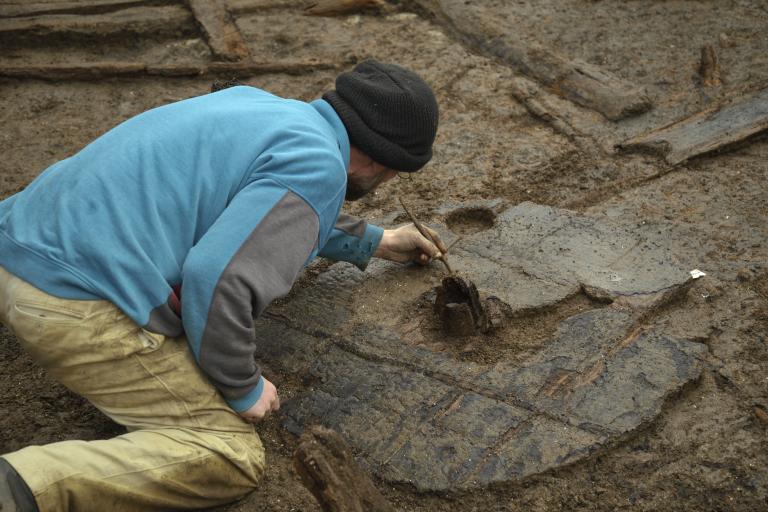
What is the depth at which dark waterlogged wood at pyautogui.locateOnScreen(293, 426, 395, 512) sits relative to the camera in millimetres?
2092

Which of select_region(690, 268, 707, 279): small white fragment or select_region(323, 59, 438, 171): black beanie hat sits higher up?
select_region(323, 59, 438, 171): black beanie hat

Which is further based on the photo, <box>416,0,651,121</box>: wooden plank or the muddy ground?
<box>416,0,651,121</box>: wooden plank

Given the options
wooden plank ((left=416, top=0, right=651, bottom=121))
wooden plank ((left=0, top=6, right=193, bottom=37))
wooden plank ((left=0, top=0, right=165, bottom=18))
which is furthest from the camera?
wooden plank ((left=0, top=0, right=165, bottom=18))

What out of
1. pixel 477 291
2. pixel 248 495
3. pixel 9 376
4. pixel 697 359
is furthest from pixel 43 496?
pixel 697 359

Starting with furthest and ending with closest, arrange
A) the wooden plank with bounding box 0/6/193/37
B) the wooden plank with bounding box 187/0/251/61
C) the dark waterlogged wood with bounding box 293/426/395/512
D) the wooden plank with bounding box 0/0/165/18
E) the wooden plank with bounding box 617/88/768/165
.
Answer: the wooden plank with bounding box 0/0/165/18
the wooden plank with bounding box 0/6/193/37
the wooden plank with bounding box 187/0/251/61
the wooden plank with bounding box 617/88/768/165
the dark waterlogged wood with bounding box 293/426/395/512

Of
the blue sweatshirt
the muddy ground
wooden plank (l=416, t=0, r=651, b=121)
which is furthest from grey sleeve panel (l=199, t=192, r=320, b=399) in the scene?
wooden plank (l=416, t=0, r=651, b=121)

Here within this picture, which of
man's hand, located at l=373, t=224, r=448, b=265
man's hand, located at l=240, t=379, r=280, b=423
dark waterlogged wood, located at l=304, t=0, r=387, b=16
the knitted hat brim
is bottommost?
dark waterlogged wood, located at l=304, t=0, r=387, b=16

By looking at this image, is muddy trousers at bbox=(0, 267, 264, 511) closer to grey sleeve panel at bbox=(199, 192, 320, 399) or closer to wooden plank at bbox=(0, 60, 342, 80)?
grey sleeve panel at bbox=(199, 192, 320, 399)

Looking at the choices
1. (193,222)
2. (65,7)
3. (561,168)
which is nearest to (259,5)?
(65,7)

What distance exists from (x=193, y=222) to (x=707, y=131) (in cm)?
298

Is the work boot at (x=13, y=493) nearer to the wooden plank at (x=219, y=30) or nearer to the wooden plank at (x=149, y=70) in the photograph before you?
the wooden plank at (x=149, y=70)

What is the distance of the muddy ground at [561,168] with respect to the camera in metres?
2.65

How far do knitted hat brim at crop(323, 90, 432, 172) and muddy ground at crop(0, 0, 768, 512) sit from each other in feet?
2.83

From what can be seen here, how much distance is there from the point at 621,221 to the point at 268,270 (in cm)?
204
